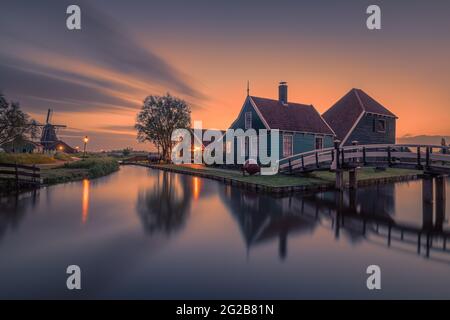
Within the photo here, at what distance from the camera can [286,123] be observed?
2603cm

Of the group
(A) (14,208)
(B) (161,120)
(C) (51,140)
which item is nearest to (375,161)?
(A) (14,208)

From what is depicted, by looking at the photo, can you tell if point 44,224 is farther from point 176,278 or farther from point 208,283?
point 208,283

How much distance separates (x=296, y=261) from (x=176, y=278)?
10.2 ft

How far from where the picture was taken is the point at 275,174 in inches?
883

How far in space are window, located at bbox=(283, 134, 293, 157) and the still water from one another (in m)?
12.3

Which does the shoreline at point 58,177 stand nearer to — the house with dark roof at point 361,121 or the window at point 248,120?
the window at point 248,120

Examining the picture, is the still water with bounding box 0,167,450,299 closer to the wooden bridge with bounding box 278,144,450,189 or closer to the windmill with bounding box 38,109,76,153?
the wooden bridge with bounding box 278,144,450,189

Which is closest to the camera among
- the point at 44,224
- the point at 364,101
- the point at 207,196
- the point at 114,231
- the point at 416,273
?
the point at 416,273

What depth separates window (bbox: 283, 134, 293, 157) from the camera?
2544cm

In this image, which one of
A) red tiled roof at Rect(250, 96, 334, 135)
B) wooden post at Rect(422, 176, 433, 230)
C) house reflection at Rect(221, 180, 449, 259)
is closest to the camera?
house reflection at Rect(221, 180, 449, 259)

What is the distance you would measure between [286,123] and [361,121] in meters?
9.69

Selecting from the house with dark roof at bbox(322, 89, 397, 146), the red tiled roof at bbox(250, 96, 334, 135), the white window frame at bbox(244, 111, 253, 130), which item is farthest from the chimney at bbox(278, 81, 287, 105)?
the house with dark roof at bbox(322, 89, 397, 146)

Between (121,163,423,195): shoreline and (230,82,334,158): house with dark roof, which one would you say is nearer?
(121,163,423,195): shoreline
